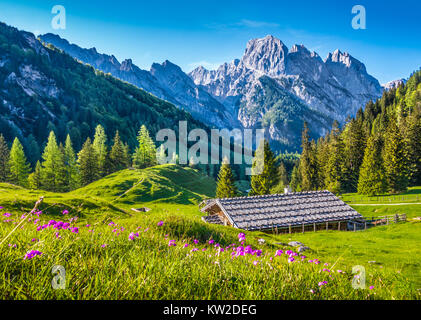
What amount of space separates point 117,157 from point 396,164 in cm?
8385

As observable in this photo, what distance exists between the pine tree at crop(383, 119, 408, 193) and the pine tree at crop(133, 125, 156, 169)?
3000 inches

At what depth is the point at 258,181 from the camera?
2295 inches

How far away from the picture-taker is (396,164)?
200 ft

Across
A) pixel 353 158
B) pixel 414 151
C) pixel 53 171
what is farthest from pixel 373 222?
pixel 53 171

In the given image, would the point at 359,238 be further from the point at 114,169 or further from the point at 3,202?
the point at 114,169

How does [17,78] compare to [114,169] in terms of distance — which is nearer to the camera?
[114,169]

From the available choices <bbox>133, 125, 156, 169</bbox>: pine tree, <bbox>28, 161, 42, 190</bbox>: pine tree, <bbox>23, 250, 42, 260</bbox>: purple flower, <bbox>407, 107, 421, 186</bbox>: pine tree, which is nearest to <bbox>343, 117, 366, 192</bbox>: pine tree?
<bbox>407, 107, 421, 186</bbox>: pine tree

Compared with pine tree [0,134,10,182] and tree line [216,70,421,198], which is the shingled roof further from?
pine tree [0,134,10,182]

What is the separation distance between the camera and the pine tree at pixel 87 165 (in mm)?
75875

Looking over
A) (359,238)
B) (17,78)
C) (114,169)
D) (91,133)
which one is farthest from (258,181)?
(17,78)

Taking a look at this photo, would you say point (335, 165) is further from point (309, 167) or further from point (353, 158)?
point (353, 158)

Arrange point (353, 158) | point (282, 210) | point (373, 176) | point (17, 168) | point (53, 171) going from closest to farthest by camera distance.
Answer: point (282, 210) → point (373, 176) → point (17, 168) → point (53, 171) → point (353, 158)

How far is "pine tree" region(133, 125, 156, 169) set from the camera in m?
93.5
